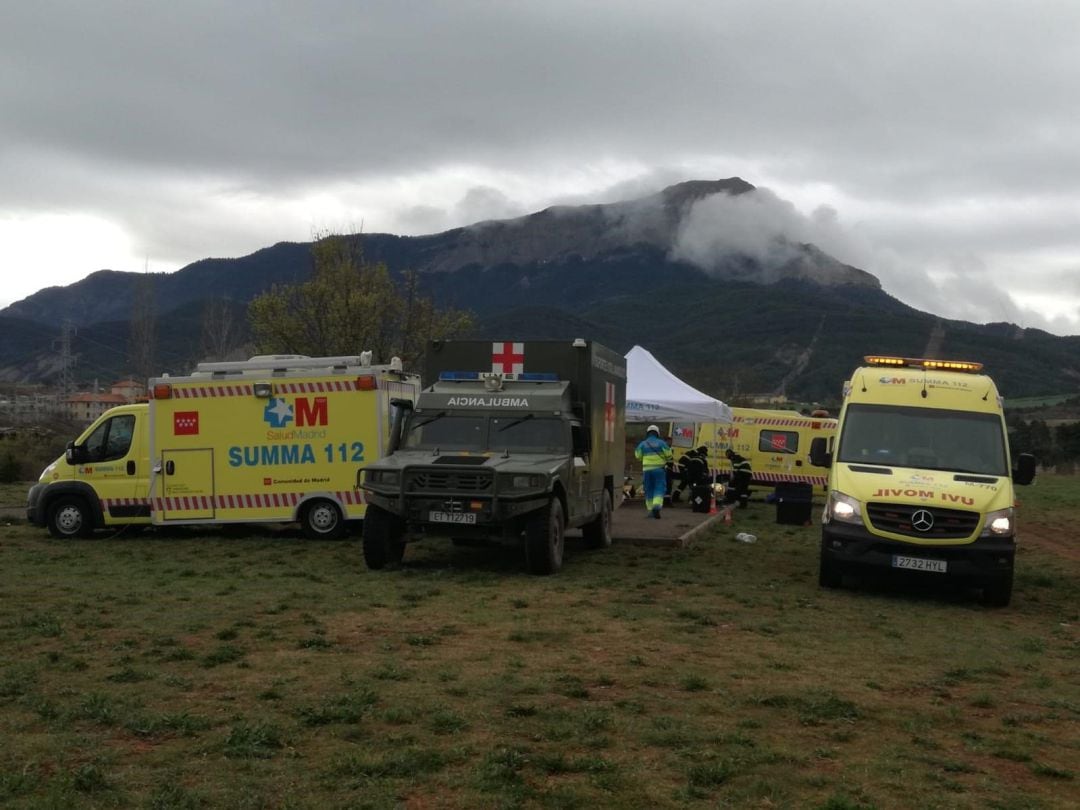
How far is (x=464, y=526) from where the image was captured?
12164mm

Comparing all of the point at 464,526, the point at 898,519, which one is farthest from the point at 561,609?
the point at 898,519

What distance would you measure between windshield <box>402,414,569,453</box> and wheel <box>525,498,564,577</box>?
1051 millimetres

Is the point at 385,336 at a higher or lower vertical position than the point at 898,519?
higher

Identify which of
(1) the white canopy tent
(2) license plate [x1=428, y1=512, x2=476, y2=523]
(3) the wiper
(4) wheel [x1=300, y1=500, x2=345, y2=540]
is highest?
(1) the white canopy tent

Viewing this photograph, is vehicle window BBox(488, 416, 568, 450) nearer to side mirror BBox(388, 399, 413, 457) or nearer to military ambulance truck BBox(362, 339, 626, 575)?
military ambulance truck BBox(362, 339, 626, 575)

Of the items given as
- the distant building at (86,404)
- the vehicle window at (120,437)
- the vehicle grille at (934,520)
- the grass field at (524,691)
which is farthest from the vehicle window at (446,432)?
the distant building at (86,404)

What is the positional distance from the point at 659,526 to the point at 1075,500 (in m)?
18.6

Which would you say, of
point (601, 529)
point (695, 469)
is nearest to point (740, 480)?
point (695, 469)

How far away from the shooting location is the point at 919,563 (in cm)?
1133

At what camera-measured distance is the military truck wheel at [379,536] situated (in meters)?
12.6

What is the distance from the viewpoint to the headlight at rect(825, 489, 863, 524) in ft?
38.1

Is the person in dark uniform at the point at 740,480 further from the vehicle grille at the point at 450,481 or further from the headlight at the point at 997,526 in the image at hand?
the vehicle grille at the point at 450,481

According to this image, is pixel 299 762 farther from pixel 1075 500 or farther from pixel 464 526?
pixel 1075 500

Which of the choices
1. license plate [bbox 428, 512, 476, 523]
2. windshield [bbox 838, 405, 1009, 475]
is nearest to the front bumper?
windshield [bbox 838, 405, 1009, 475]
